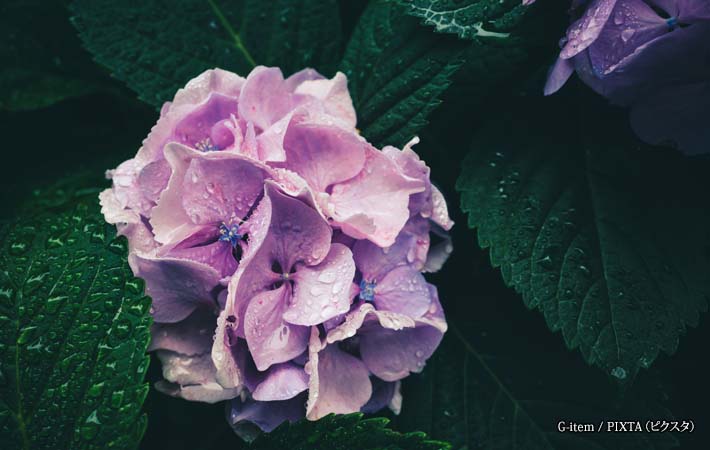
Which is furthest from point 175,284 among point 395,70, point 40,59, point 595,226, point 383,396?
point 40,59

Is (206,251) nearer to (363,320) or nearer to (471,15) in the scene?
(363,320)

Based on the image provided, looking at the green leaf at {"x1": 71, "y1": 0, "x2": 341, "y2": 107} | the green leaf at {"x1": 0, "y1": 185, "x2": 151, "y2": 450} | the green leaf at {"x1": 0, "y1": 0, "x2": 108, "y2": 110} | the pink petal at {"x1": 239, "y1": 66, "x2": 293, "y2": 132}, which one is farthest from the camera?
the green leaf at {"x1": 0, "y1": 0, "x2": 108, "y2": 110}

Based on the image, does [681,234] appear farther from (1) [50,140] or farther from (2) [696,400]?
(1) [50,140]

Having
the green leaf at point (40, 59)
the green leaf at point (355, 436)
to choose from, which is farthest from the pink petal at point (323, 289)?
the green leaf at point (40, 59)

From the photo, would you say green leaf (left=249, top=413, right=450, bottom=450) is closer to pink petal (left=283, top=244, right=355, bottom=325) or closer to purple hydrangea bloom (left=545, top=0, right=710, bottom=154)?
pink petal (left=283, top=244, right=355, bottom=325)

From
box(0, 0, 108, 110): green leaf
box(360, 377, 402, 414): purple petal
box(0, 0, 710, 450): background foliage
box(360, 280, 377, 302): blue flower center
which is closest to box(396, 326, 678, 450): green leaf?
box(0, 0, 710, 450): background foliage
